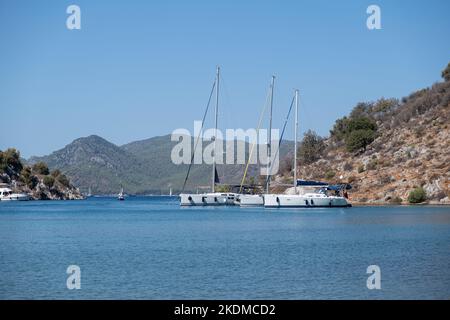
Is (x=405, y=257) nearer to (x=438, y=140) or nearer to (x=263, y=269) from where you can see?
(x=263, y=269)

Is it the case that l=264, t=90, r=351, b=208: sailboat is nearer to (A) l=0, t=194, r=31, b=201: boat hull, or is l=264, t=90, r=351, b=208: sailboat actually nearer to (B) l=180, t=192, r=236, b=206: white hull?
(B) l=180, t=192, r=236, b=206: white hull

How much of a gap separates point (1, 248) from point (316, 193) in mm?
54964

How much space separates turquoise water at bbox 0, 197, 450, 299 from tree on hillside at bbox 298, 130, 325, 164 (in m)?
64.3

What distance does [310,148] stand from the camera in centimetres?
12444

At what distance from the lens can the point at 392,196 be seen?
93062 mm

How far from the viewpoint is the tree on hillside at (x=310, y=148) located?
123250 mm

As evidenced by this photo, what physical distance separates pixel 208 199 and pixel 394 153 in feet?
84.4

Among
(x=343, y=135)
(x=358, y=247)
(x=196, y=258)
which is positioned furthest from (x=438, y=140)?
(x=196, y=258)

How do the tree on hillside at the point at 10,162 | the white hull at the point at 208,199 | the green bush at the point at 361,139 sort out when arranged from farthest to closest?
the tree on hillside at the point at 10,162, the green bush at the point at 361,139, the white hull at the point at 208,199

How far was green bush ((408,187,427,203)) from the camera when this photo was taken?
88.4m

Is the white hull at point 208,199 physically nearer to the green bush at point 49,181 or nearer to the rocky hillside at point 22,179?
the rocky hillside at point 22,179

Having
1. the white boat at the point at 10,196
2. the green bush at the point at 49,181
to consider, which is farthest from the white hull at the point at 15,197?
the green bush at the point at 49,181

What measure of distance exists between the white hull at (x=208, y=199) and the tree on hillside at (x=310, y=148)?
788 inches

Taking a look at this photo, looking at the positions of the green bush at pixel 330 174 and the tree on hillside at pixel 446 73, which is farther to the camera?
the tree on hillside at pixel 446 73
